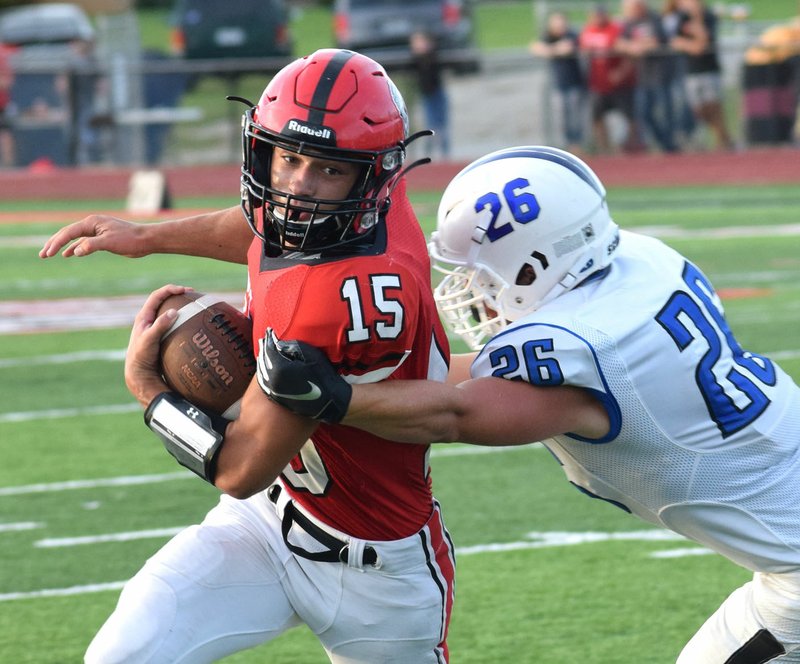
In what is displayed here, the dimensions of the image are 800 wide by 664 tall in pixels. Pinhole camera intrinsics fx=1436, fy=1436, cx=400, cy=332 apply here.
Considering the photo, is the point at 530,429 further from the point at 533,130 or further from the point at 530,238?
the point at 533,130

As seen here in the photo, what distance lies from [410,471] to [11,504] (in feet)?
10.0

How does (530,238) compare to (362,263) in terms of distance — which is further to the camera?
(530,238)

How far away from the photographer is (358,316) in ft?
9.42

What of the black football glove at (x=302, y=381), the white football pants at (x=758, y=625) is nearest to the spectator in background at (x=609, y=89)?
the white football pants at (x=758, y=625)

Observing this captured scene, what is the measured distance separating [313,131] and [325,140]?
32 millimetres

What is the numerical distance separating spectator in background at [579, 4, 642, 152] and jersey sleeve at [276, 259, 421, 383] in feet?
48.5

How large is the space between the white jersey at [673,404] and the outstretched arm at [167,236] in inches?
36.4

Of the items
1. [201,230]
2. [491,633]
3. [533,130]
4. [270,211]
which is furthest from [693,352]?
[533,130]

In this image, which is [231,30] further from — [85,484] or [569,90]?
[85,484]

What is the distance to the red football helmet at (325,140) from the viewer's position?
9.91 ft

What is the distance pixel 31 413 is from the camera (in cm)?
723

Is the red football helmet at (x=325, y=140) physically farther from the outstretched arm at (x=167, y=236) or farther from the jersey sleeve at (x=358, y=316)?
the outstretched arm at (x=167, y=236)

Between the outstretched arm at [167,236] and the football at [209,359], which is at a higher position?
the outstretched arm at [167,236]

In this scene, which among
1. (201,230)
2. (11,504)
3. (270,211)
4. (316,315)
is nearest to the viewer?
(316,315)
